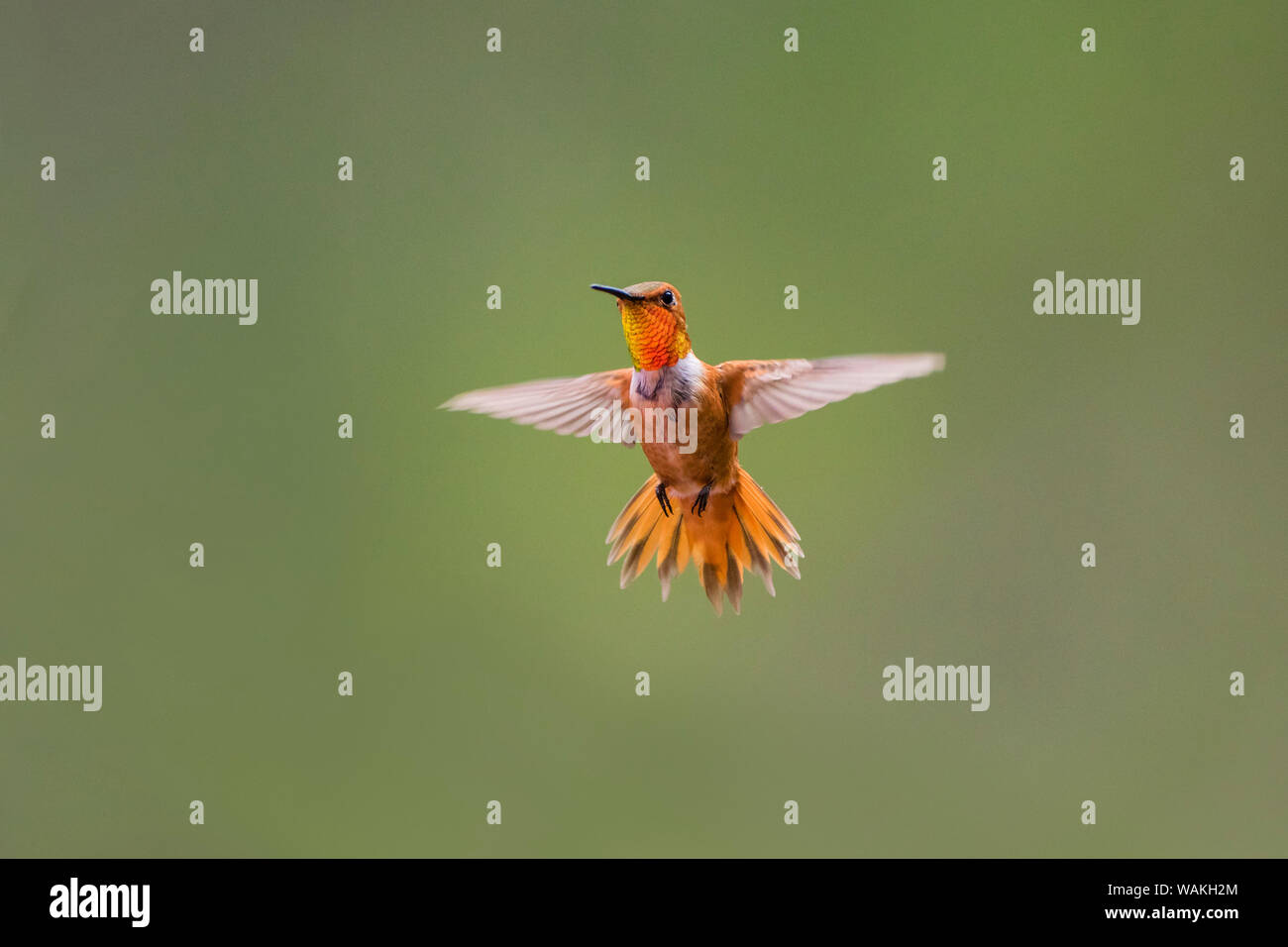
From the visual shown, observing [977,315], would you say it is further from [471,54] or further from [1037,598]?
[471,54]

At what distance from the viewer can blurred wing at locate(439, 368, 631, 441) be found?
3.61 ft

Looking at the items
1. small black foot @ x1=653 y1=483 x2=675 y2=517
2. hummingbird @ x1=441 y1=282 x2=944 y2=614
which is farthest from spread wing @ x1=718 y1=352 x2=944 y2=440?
small black foot @ x1=653 y1=483 x2=675 y2=517

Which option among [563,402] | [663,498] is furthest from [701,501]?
[563,402]

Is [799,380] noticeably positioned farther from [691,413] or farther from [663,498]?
[663,498]

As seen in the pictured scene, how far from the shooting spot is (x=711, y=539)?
54.5 inches

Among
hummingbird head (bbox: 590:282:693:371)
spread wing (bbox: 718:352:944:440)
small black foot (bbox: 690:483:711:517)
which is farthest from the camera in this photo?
small black foot (bbox: 690:483:711:517)

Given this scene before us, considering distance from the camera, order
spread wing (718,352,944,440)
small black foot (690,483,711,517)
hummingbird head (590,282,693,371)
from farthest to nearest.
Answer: small black foot (690,483,711,517), hummingbird head (590,282,693,371), spread wing (718,352,944,440)

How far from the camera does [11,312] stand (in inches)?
112

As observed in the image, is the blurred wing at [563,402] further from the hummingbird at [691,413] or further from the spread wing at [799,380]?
the spread wing at [799,380]

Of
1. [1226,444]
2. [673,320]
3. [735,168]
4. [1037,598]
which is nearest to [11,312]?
[735,168]

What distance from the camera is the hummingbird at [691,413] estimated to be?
1.09 metres

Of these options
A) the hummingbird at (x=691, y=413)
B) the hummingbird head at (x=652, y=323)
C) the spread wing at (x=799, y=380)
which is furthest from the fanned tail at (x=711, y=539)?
the hummingbird head at (x=652, y=323)

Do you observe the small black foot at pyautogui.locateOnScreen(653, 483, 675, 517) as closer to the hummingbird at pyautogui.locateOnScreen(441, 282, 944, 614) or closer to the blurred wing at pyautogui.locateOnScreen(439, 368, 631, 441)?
the hummingbird at pyautogui.locateOnScreen(441, 282, 944, 614)

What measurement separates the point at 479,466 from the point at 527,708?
0.60 metres
